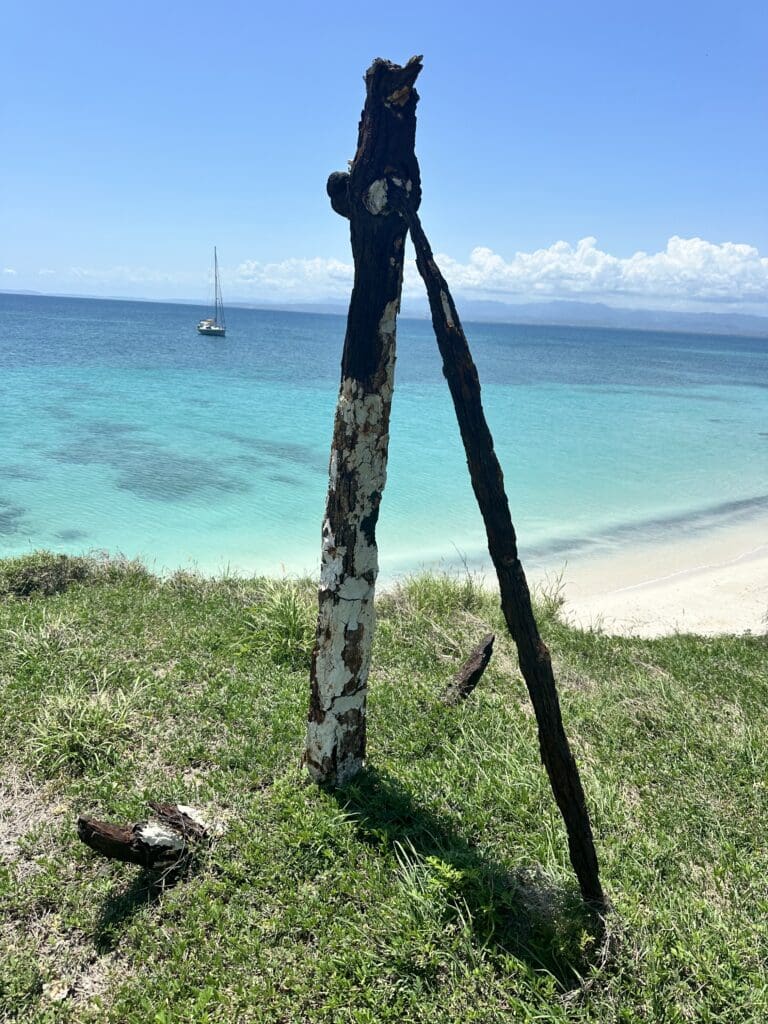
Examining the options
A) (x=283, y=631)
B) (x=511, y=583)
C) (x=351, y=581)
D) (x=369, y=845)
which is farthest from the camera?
(x=283, y=631)

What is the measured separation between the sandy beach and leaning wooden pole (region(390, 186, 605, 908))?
626cm

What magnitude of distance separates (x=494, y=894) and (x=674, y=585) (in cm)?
1126

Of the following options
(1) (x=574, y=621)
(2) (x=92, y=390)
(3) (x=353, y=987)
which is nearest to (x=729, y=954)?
(3) (x=353, y=987)

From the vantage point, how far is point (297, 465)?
2220cm

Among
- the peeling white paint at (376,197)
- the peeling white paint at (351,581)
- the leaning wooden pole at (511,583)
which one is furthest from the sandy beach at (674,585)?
the peeling white paint at (376,197)

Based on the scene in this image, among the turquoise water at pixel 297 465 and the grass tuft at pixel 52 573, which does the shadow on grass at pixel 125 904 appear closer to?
the grass tuft at pixel 52 573

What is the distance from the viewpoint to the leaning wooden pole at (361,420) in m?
3.88

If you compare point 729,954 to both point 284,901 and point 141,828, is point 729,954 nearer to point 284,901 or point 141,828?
point 284,901

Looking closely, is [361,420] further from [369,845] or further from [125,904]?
[125,904]

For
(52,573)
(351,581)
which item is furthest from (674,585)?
(52,573)

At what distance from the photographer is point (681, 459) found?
27.2 m

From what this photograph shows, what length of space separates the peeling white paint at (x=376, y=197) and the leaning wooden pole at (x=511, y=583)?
1.95ft

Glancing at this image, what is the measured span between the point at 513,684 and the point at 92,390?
110ft

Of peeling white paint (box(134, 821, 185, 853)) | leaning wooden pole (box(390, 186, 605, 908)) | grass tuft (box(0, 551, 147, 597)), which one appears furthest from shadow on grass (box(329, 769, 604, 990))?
grass tuft (box(0, 551, 147, 597))
